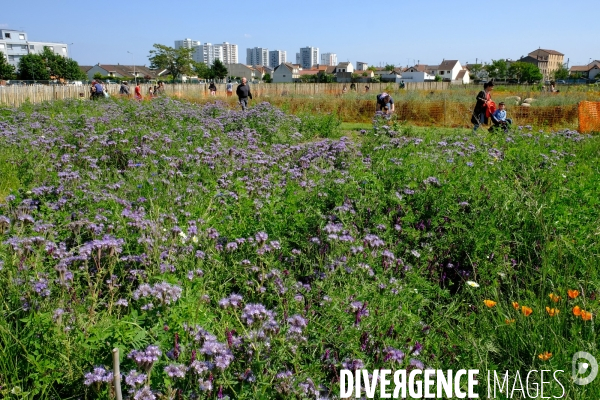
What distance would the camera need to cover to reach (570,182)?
5.40 m

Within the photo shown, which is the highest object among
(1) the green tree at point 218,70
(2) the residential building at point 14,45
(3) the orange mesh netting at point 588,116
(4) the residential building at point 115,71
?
(2) the residential building at point 14,45

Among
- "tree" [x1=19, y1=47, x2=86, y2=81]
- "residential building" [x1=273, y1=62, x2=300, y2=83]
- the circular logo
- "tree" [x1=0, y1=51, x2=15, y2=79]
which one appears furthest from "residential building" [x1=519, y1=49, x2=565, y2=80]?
the circular logo

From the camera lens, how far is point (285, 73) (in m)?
129

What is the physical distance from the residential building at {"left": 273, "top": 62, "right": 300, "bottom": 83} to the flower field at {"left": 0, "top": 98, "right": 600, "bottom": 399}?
125741 mm

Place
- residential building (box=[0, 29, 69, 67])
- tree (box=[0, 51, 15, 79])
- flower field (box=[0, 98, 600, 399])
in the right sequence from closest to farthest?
flower field (box=[0, 98, 600, 399]) → tree (box=[0, 51, 15, 79]) → residential building (box=[0, 29, 69, 67])

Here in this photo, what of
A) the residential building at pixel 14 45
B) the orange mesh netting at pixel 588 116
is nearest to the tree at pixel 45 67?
the residential building at pixel 14 45

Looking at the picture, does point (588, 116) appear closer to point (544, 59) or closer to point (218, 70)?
point (218, 70)

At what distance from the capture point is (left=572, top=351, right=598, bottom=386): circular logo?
2.50 metres

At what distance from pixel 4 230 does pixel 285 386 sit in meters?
2.77

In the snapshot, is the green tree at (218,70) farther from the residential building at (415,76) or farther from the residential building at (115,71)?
the residential building at (415,76)

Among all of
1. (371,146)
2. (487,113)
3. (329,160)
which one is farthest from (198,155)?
(487,113)

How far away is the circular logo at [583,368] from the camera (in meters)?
2.50

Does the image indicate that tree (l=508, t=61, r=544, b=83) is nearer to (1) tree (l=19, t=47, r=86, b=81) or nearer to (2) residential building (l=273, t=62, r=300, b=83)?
(2) residential building (l=273, t=62, r=300, b=83)

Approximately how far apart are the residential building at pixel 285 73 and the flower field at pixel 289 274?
125741 mm
